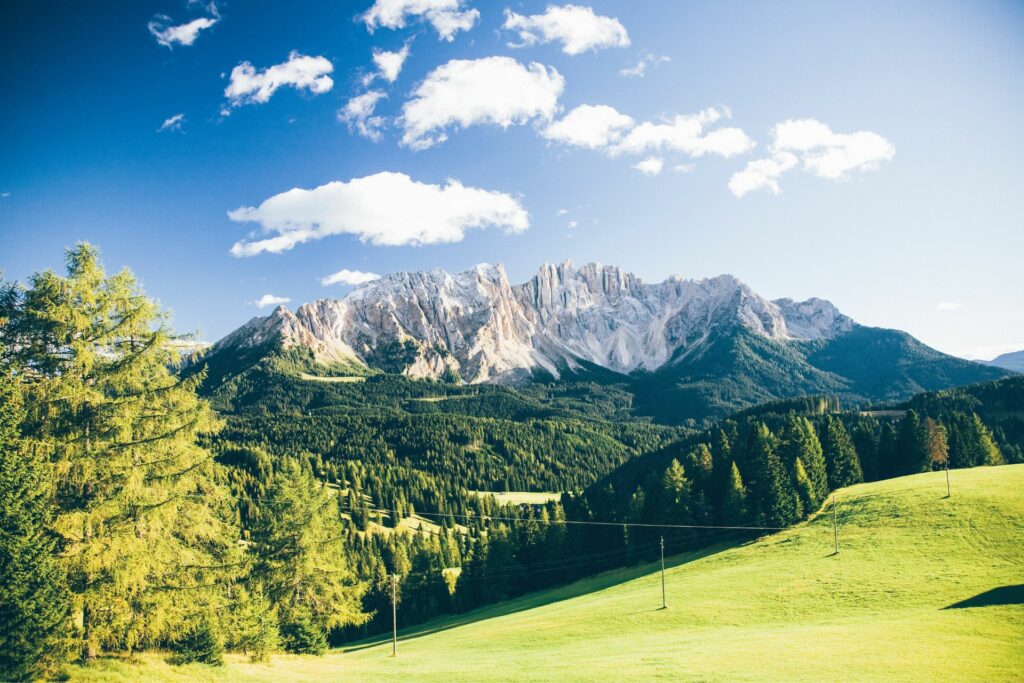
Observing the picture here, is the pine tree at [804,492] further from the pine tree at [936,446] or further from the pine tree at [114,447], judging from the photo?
the pine tree at [114,447]

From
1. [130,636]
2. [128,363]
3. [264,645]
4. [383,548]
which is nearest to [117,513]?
[130,636]

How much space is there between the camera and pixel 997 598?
34.4m

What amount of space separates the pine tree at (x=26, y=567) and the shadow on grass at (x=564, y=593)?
156ft

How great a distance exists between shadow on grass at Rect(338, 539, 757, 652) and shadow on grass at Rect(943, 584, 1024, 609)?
29.6m

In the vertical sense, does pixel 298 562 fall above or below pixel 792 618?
above

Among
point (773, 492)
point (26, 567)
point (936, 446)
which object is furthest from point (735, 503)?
point (26, 567)

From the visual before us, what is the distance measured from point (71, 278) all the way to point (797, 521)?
245 ft

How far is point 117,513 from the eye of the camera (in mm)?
20188

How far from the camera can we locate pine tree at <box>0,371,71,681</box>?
653 inches

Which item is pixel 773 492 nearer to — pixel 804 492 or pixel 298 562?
pixel 804 492

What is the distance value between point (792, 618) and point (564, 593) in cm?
3325

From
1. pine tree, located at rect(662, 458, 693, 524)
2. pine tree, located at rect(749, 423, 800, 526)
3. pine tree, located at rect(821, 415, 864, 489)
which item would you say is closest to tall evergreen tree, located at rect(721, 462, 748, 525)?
pine tree, located at rect(749, 423, 800, 526)

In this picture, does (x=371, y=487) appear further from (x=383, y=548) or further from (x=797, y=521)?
(x=797, y=521)

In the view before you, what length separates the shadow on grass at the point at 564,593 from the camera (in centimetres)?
6225
